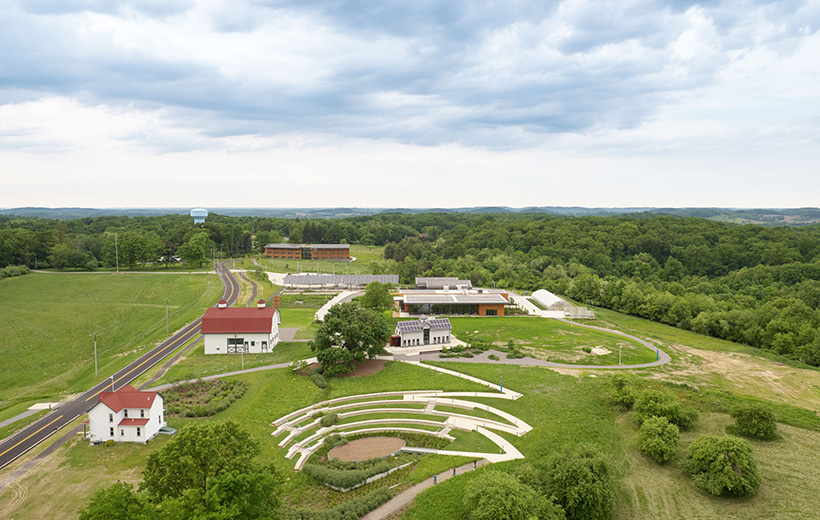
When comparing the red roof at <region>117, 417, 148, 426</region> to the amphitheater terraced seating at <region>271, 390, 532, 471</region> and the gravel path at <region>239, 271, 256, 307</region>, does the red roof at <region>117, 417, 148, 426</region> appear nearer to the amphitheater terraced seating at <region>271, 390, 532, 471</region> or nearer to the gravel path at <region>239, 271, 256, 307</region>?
the amphitheater terraced seating at <region>271, 390, 532, 471</region>

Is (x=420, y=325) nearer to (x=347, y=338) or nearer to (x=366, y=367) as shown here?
(x=366, y=367)

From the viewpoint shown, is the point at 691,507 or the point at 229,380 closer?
the point at 691,507

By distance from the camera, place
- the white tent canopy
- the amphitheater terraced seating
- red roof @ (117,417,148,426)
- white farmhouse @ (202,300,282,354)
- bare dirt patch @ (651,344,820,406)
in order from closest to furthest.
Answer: red roof @ (117,417,148,426) → the amphitheater terraced seating → bare dirt patch @ (651,344,820,406) → white farmhouse @ (202,300,282,354) → the white tent canopy

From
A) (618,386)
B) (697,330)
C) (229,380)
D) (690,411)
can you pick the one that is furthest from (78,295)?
(697,330)

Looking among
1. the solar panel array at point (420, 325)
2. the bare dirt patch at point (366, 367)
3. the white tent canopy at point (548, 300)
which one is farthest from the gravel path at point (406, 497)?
the white tent canopy at point (548, 300)

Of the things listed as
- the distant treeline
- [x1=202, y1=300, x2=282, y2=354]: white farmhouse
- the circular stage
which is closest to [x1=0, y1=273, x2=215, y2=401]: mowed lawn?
[x1=202, y1=300, x2=282, y2=354]: white farmhouse

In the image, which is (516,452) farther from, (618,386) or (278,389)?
(278,389)
